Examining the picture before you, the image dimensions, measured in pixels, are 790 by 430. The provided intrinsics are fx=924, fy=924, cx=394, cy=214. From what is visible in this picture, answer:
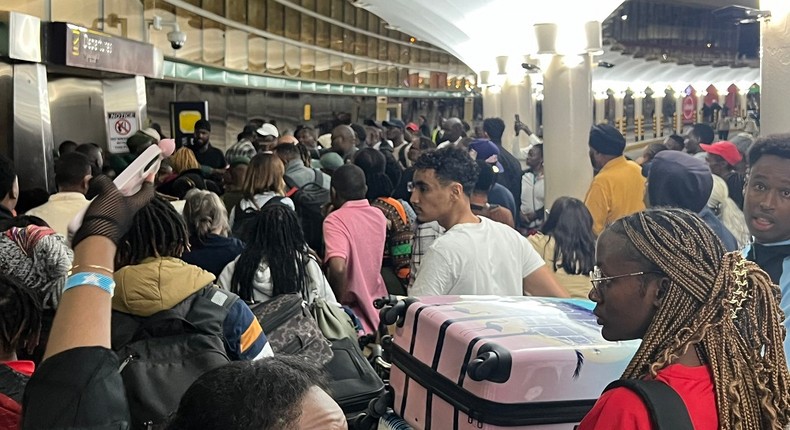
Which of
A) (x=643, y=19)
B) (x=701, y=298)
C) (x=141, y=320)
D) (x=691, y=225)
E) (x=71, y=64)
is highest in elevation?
(x=643, y=19)

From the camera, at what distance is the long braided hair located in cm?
186

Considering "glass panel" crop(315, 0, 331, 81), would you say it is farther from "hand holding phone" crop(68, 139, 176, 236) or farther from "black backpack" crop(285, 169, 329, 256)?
"hand holding phone" crop(68, 139, 176, 236)

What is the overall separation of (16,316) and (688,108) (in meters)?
47.4

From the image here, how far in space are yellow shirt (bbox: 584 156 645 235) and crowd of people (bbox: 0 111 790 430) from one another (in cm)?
1

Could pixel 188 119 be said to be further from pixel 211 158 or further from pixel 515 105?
pixel 515 105

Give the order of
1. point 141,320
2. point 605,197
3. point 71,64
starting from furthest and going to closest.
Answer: point 71,64
point 605,197
point 141,320

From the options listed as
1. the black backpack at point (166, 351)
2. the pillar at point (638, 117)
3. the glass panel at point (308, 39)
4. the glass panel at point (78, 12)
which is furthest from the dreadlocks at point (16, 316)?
the pillar at point (638, 117)

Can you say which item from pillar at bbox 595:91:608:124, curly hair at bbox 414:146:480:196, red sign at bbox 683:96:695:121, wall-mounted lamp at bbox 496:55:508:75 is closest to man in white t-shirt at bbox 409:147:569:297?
curly hair at bbox 414:146:480:196

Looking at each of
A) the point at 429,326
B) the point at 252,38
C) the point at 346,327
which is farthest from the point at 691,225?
the point at 252,38

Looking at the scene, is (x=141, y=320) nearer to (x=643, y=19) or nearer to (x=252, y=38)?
(x=252, y=38)

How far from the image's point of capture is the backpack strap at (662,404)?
1718 millimetres

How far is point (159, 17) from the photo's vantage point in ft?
46.3

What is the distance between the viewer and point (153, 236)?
2.96 metres

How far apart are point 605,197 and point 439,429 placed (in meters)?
4.02
